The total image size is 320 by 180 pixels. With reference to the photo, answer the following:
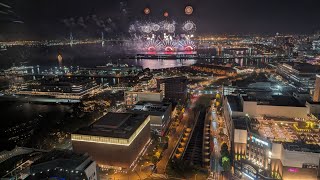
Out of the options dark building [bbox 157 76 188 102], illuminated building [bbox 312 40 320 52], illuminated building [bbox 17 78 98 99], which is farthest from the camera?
illuminated building [bbox 312 40 320 52]

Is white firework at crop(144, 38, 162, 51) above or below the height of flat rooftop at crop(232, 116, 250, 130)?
above

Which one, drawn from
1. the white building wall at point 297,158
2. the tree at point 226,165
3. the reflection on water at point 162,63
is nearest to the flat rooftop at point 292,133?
the white building wall at point 297,158

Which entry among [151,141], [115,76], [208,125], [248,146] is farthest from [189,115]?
[115,76]

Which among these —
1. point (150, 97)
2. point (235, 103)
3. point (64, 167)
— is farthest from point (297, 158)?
point (150, 97)

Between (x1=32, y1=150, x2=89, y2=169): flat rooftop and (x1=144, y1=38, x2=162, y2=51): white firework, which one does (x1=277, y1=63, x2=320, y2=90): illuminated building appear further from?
(x1=144, y1=38, x2=162, y2=51): white firework

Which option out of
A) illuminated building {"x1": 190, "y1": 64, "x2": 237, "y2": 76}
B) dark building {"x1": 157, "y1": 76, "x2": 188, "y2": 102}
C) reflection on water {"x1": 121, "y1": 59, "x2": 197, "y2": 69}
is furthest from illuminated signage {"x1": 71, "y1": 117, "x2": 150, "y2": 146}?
reflection on water {"x1": 121, "y1": 59, "x2": 197, "y2": 69}

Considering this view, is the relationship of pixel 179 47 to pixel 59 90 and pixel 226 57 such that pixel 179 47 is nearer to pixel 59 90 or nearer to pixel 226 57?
pixel 226 57
